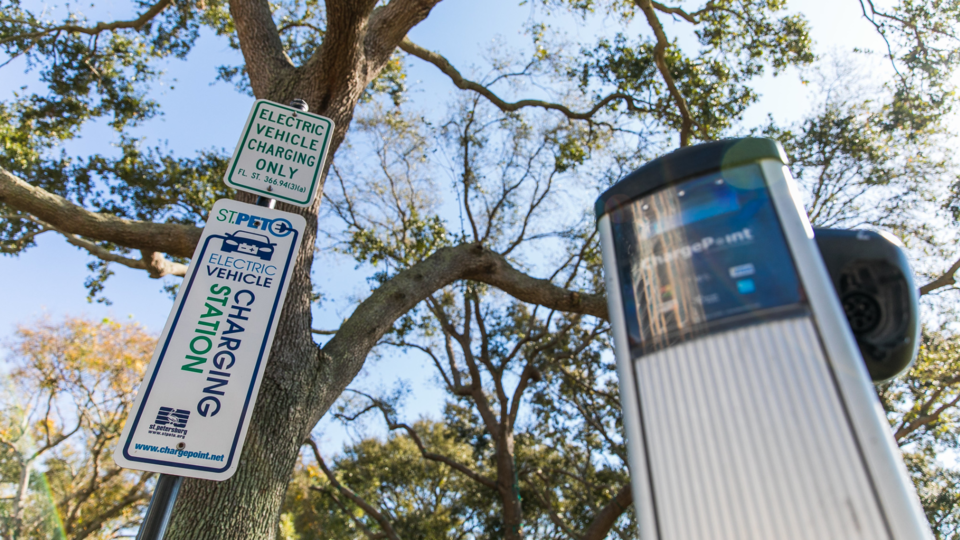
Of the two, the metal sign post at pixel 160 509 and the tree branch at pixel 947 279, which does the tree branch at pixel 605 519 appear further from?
the metal sign post at pixel 160 509

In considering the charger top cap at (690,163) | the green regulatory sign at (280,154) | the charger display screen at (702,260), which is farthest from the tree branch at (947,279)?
the green regulatory sign at (280,154)

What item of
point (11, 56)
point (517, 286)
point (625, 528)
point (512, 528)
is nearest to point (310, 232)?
point (517, 286)

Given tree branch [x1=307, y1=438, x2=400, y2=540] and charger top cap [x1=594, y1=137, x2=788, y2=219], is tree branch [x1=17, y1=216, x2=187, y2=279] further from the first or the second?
tree branch [x1=307, y1=438, x2=400, y2=540]

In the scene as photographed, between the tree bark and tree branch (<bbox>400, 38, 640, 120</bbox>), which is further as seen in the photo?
tree branch (<bbox>400, 38, 640, 120</bbox>)

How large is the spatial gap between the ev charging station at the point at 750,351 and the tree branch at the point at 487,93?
19.3 ft

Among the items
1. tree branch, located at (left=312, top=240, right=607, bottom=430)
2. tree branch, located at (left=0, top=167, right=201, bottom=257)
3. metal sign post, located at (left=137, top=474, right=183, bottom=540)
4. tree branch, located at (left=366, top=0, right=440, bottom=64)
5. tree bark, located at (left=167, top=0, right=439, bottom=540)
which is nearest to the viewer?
metal sign post, located at (left=137, top=474, right=183, bottom=540)

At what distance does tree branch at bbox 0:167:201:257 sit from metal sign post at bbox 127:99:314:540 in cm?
222

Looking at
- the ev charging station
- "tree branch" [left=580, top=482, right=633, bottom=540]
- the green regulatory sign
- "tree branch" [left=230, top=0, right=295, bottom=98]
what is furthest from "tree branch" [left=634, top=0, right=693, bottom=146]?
the ev charging station

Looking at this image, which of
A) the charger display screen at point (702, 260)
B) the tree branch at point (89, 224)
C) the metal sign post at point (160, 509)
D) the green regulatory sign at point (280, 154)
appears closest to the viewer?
the charger display screen at point (702, 260)

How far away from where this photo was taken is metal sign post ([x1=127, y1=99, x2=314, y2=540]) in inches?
56.0

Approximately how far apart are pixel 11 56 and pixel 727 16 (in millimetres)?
8532

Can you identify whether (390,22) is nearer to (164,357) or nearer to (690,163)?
(164,357)

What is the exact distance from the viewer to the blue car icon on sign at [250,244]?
1812 mm

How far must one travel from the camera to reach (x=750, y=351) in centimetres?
89
